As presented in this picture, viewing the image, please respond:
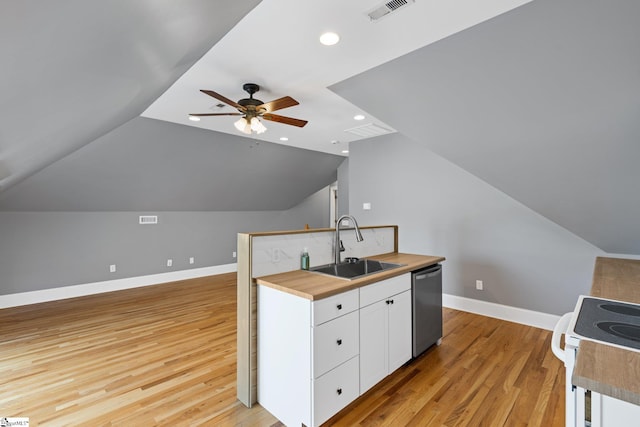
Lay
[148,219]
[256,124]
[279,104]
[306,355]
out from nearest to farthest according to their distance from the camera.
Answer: [306,355], [279,104], [256,124], [148,219]

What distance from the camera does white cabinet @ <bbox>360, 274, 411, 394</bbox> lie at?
2051mm

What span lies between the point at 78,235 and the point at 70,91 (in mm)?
4265

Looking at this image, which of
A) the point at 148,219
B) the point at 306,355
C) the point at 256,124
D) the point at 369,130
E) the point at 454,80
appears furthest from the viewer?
the point at 148,219

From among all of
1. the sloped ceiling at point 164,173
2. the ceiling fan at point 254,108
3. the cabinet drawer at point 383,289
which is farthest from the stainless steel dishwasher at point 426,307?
the sloped ceiling at point 164,173

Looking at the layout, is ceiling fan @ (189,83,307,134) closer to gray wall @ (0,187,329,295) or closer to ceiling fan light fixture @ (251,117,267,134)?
ceiling fan light fixture @ (251,117,267,134)

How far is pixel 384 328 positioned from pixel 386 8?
220 cm

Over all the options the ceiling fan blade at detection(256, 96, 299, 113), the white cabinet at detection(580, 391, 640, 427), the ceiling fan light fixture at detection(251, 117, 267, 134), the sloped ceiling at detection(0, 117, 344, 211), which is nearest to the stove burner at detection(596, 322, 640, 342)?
the white cabinet at detection(580, 391, 640, 427)

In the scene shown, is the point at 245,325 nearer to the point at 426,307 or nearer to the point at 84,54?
the point at 426,307

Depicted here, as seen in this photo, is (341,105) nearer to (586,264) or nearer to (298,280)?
(298,280)

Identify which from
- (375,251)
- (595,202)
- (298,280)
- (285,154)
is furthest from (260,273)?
(285,154)

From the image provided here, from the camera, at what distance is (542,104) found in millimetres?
1934

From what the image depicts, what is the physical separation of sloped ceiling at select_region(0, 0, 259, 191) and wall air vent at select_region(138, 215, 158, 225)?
9.91 ft

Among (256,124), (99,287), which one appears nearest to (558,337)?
(256,124)

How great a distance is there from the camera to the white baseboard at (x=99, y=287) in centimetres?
430
